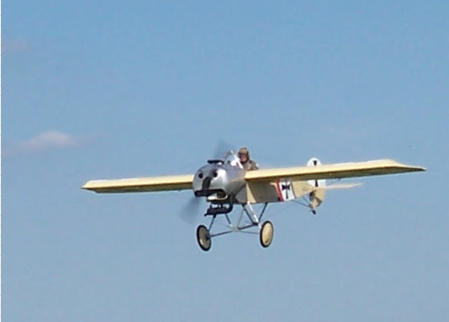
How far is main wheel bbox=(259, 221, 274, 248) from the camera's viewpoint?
56469 mm

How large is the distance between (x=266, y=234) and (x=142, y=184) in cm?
545

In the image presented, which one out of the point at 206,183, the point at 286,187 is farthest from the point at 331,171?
the point at 206,183

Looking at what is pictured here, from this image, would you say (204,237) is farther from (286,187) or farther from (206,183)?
(286,187)

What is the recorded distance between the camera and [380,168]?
56562mm

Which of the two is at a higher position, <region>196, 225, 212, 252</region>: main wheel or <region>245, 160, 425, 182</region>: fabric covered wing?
<region>245, 160, 425, 182</region>: fabric covered wing

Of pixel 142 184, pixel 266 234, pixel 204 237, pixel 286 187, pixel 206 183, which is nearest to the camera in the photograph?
pixel 206 183

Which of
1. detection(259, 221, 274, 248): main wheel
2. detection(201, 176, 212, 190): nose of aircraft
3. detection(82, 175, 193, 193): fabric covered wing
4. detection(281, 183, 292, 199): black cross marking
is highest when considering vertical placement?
detection(82, 175, 193, 193): fabric covered wing

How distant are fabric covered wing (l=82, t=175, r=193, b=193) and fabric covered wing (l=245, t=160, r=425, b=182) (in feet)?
10.1

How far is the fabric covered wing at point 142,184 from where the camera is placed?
59.9 meters

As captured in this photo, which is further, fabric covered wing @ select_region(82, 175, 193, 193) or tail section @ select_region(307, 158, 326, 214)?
tail section @ select_region(307, 158, 326, 214)

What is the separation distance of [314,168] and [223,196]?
3.68 m

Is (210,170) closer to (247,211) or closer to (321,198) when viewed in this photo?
(247,211)

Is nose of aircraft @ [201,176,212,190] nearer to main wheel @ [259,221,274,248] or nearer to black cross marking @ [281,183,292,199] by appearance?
main wheel @ [259,221,274,248]

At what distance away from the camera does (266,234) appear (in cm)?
5666
